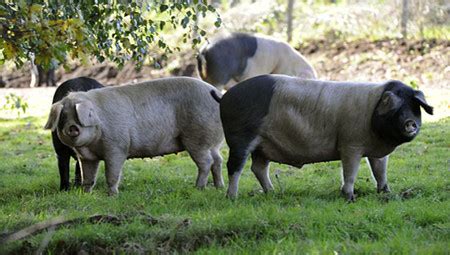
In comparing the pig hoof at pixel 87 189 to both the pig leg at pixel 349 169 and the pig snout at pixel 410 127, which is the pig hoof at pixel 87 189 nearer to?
the pig leg at pixel 349 169

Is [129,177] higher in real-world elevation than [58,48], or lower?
lower

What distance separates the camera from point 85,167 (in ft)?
26.1

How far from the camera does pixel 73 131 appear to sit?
7488 mm

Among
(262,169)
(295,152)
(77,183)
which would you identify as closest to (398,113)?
(295,152)

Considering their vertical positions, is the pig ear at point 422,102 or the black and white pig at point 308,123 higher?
the pig ear at point 422,102

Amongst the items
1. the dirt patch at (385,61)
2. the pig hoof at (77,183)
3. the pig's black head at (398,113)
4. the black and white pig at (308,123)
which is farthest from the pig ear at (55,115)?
the dirt patch at (385,61)

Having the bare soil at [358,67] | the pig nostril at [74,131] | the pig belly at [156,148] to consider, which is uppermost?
the pig nostril at [74,131]

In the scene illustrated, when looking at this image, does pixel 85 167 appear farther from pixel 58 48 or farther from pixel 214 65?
pixel 214 65

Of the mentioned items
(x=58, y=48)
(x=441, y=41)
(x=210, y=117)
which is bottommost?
(x=441, y=41)

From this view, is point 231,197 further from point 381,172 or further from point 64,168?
point 64,168

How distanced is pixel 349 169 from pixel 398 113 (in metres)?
0.70

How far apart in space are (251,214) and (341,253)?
1.15 m

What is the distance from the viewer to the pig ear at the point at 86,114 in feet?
24.5

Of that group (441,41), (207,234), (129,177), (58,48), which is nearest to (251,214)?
(207,234)
